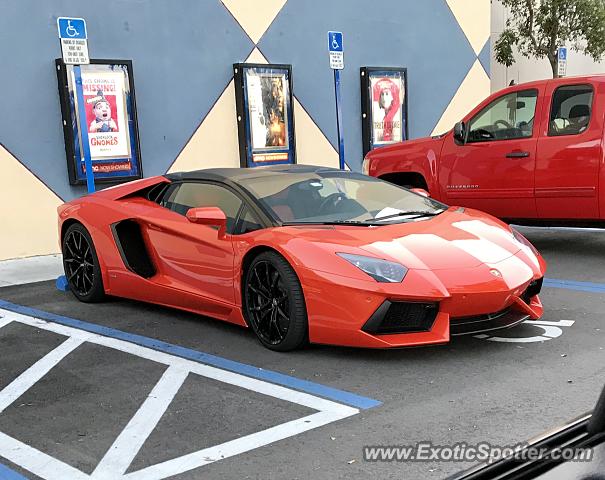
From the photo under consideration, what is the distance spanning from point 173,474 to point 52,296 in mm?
4363

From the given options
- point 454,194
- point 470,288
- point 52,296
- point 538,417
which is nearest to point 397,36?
point 454,194

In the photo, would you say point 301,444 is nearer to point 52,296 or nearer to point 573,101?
point 52,296

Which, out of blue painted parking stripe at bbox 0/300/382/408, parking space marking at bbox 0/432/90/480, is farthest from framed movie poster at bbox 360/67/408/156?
parking space marking at bbox 0/432/90/480

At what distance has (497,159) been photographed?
766 cm

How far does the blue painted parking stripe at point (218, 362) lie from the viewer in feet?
12.3

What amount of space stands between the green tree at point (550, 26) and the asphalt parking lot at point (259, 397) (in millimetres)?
13716

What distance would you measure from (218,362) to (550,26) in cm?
1581

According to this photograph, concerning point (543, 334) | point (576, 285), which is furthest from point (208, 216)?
point (576, 285)

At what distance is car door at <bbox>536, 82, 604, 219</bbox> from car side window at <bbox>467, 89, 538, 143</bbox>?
21 centimetres

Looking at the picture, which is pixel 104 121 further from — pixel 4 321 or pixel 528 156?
pixel 528 156

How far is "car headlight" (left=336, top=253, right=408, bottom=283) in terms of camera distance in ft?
13.5

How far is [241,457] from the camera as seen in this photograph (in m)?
3.05

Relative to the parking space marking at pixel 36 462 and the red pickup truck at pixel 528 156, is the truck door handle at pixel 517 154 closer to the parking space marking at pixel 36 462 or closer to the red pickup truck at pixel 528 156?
the red pickup truck at pixel 528 156

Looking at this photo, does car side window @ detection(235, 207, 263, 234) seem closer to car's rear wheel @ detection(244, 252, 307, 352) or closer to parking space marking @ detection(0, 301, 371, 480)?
car's rear wheel @ detection(244, 252, 307, 352)
